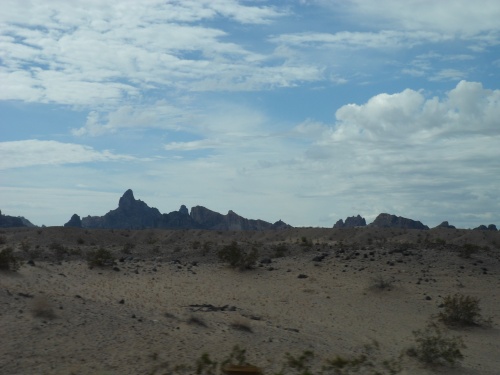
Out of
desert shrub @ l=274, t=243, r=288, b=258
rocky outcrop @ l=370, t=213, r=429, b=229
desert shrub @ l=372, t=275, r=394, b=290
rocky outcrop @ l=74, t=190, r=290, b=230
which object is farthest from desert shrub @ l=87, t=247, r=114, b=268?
rocky outcrop @ l=74, t=190, r=290, b=230

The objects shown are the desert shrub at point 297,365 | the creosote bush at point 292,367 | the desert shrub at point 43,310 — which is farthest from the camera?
the desert shrub at point 43,310

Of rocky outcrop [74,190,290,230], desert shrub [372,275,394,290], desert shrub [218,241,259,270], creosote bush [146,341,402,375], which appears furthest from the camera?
rocky outcrop [74,190,290,230]

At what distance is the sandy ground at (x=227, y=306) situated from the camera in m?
18.9

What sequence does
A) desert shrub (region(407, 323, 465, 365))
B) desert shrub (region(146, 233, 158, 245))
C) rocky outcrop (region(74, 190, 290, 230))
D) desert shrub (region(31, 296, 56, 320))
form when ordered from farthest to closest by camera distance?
rocky outcrop (region(74, 190, 290, 230)), desert shrub (region(146, 233, 158, 245)), desert shrub (region(31, 296, 56, 320)), desert shrub (region(407, 323, 465, 365))

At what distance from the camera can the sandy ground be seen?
18906mm

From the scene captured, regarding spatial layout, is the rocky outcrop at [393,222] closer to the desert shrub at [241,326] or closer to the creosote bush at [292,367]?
the desert shrub at [241,326]

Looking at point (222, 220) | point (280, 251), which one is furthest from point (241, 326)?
point (222, 220)

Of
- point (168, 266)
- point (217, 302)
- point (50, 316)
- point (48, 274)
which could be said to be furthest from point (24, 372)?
point (168, 266)

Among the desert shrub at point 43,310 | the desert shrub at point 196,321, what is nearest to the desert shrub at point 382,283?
the desert shrub at point 196,321

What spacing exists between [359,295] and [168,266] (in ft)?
44.8

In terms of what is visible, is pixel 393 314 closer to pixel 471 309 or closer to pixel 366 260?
pixel 471 309

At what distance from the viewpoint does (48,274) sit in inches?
1380

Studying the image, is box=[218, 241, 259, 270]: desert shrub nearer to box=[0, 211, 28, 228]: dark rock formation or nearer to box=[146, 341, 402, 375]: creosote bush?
box=[146, 341, 402, 375]: creosote bush

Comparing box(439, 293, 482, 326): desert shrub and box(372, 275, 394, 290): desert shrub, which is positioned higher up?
box(372, 275, 394, 290): desert shrub
